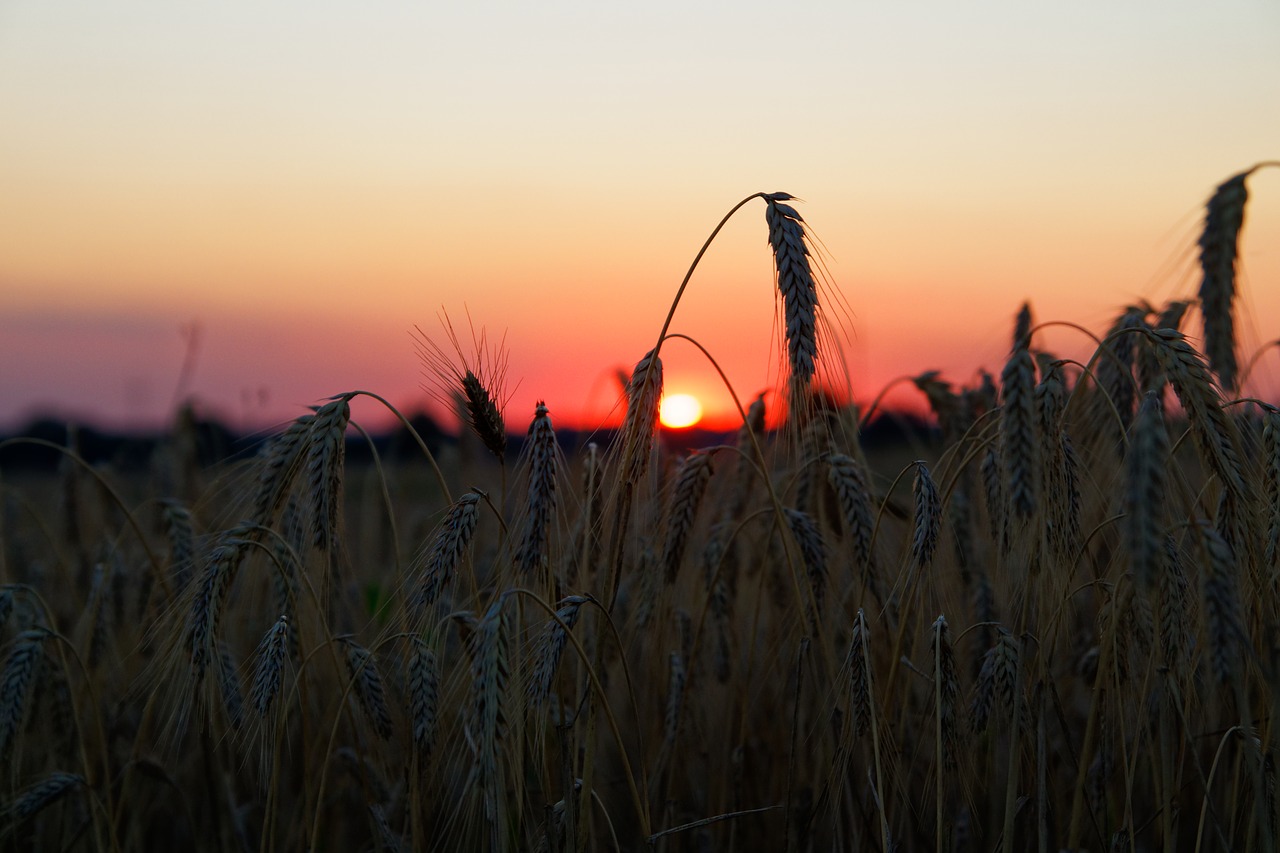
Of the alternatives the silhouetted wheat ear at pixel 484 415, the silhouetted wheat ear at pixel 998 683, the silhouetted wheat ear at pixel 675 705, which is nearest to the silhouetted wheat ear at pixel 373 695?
the silhouetted wheat ear at pixel 484 415

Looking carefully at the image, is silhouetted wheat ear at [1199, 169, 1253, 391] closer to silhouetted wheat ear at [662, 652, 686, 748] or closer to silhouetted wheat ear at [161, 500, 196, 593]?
silhouetted wheat ear at [662, 652, 686, 748]

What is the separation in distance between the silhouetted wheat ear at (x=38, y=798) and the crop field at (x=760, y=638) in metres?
0.01

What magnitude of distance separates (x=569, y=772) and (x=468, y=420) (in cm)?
82

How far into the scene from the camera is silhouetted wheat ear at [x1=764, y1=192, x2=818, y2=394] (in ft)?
6.36

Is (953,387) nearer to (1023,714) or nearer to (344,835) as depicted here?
(1023,714)

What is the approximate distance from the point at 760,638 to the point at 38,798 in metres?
2.50

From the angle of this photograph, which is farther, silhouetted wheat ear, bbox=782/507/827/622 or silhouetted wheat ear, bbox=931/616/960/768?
silhouetted wheat ear, bbox=782/507/827/622

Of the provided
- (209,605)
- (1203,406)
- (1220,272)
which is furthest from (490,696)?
(1220,272)

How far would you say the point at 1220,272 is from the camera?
276 cm

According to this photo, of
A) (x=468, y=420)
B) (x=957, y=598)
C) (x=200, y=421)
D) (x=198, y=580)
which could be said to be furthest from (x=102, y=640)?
(x=957, y=598)

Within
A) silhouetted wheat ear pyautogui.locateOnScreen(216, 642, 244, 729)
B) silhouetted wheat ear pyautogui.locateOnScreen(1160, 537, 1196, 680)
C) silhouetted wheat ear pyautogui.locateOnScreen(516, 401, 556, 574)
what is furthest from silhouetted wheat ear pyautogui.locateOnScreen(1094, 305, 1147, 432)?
silhouetted wheat ear pyautogui.locateOnScreen(216, 642, 244, 729)

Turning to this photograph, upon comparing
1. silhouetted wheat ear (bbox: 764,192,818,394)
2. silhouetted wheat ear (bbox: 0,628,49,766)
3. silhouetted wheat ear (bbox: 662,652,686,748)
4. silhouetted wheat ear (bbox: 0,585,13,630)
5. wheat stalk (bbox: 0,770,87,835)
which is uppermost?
silhouetted wheat ear (bbox: 764,192,818,394)

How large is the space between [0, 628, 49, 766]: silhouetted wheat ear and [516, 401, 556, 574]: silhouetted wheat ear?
1.45 metres

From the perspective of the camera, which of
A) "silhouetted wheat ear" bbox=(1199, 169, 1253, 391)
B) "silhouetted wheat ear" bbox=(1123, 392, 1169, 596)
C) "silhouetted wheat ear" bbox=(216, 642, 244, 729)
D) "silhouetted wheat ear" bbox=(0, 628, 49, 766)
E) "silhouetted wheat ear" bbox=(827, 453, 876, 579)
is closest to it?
"silhouetted wheat ear" bbox=(1123, 392, 1169, 596)
